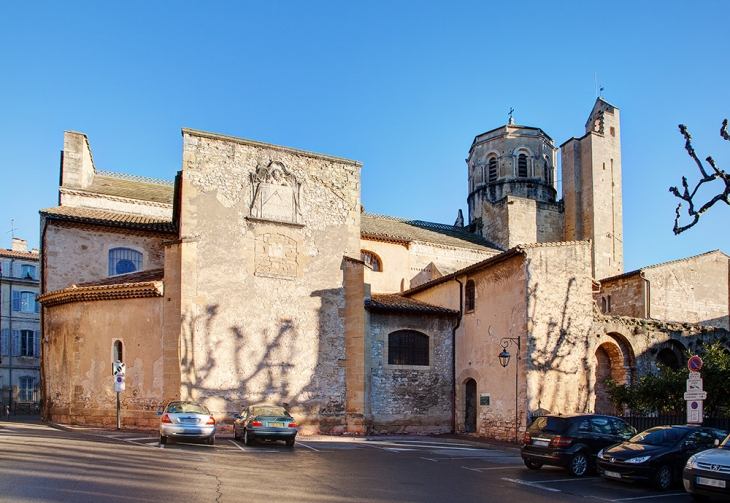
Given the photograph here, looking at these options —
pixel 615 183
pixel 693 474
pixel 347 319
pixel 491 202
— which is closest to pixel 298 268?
pixel 347 319

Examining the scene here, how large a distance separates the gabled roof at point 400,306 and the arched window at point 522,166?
19.2 metres

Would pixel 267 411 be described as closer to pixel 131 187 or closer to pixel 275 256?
pixel 275 256

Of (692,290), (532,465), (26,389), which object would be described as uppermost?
(692,290)

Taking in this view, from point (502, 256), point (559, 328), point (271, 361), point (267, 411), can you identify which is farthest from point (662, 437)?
point (271, 361)

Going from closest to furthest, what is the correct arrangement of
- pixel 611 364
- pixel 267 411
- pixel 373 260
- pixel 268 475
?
pixel 268 475 < pixel 267 411 < pixel 611 364 < pixel 373 260

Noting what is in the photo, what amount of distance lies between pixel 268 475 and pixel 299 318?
12292 mm

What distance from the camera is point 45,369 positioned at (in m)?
25.6

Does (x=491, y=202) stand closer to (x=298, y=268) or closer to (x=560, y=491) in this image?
(x=298, y=268)

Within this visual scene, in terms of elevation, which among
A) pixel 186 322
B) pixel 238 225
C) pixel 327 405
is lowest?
pixel 327 405

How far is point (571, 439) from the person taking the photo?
1491cm

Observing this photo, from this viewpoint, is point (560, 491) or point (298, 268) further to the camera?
point (298, 268)

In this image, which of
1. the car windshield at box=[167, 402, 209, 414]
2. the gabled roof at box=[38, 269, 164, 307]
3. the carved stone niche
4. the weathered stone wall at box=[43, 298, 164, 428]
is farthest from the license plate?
the gabled roof at box=[38, 269, 164, 307]

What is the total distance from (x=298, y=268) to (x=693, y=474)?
1646 cm

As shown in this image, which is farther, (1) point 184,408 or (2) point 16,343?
(2) point 16,343
